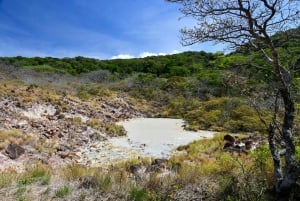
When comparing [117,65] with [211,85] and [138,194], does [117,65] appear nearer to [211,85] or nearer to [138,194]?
[211,85]

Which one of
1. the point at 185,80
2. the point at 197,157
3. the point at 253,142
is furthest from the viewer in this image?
the point at 185,80

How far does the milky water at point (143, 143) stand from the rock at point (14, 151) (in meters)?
2.56

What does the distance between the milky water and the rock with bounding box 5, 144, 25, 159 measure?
256 cm

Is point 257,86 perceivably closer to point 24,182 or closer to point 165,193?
point 165,193

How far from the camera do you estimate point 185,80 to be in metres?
38.9

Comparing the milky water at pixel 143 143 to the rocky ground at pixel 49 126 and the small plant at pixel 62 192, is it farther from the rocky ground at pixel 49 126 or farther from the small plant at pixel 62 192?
the small plant at pixel 62 192

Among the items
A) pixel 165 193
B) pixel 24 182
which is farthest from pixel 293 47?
pixel 24 182

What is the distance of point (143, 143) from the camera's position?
1623cm

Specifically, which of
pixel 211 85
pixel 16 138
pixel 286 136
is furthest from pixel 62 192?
pixel 211 85

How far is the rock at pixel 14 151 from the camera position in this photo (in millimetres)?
11180

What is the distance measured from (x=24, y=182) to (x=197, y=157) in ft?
22.9

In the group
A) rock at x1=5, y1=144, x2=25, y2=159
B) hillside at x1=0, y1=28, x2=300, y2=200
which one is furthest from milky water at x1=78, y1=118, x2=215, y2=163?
rock at x1=5, y1=144, x2=25, y2=159

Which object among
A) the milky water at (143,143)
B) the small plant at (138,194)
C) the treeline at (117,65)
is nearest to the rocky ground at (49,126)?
the milky water at (143,143)

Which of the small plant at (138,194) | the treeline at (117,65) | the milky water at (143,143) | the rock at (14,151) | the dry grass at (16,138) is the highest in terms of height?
the treeline at (117,65)
